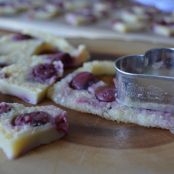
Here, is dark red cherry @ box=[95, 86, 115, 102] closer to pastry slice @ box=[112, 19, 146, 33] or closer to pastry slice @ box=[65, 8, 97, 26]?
pastry slice @ box=[112, 19, 146, 33]

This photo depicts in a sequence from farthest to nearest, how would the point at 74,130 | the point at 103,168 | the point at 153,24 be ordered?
the point at 153,24
the point at 74,130
the point at 103,168

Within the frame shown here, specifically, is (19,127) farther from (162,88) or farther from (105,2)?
(105,2)

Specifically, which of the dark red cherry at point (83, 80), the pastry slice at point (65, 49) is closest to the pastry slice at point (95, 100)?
A: the dark red cherry at point (83, 80)

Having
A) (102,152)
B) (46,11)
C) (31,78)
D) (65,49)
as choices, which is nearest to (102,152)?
(102,152)

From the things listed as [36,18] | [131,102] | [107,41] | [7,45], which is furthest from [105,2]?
[131,102]

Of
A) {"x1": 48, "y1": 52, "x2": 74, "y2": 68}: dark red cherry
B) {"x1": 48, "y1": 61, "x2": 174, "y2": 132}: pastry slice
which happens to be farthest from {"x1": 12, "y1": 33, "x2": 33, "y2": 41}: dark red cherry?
{"x1": 48, "y1": 61, "x2": 174, "y2": 132}: pastry slice

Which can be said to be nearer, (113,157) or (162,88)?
(113,157)

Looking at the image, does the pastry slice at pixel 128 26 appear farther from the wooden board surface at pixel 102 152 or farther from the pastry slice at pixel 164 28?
the wooden board surface at pixel 102 152
